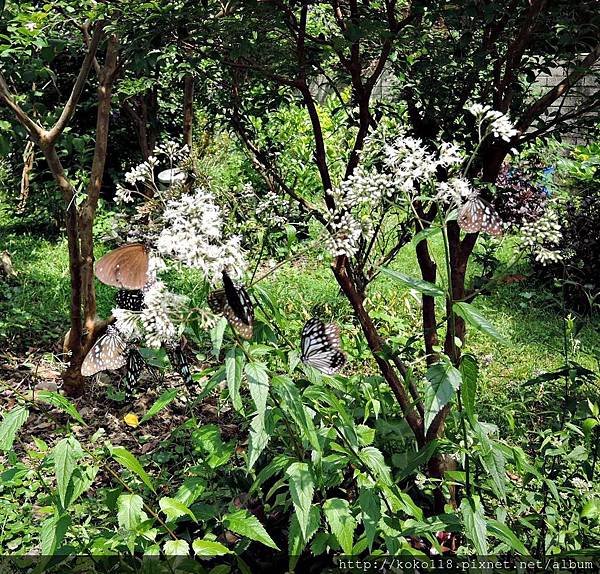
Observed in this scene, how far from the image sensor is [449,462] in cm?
247

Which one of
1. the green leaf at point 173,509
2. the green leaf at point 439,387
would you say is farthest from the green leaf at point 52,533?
the green leaf at point 439,387

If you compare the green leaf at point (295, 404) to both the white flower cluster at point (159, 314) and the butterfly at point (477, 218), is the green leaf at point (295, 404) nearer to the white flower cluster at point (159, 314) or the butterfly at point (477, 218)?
the white flower cluster at point (159, 314)

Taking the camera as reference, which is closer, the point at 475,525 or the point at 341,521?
the point at 475,525

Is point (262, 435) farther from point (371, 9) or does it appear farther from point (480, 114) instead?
point (371, 9)

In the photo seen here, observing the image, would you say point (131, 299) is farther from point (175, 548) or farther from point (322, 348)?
point (175, 548)

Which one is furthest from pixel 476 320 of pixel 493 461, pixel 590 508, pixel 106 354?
pixel 106 354

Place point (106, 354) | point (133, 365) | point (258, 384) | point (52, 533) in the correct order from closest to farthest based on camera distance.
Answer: point (258, 384), point (52, 533), point (106, 354), point (133, 365)

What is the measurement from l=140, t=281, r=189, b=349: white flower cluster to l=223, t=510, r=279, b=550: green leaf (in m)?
0.56

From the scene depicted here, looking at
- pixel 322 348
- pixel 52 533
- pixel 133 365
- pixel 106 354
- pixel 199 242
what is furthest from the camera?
pixel 133 365

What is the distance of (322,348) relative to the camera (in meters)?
2.23

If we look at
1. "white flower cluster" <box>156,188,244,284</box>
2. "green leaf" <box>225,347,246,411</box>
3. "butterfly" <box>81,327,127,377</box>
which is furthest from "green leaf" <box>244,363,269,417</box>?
"butterfly" <box>81,327,127,377</box>

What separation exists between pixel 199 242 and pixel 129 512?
75 centimetres

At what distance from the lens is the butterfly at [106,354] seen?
91.1 inches

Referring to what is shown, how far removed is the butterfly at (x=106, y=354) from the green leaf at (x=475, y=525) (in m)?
1.23
